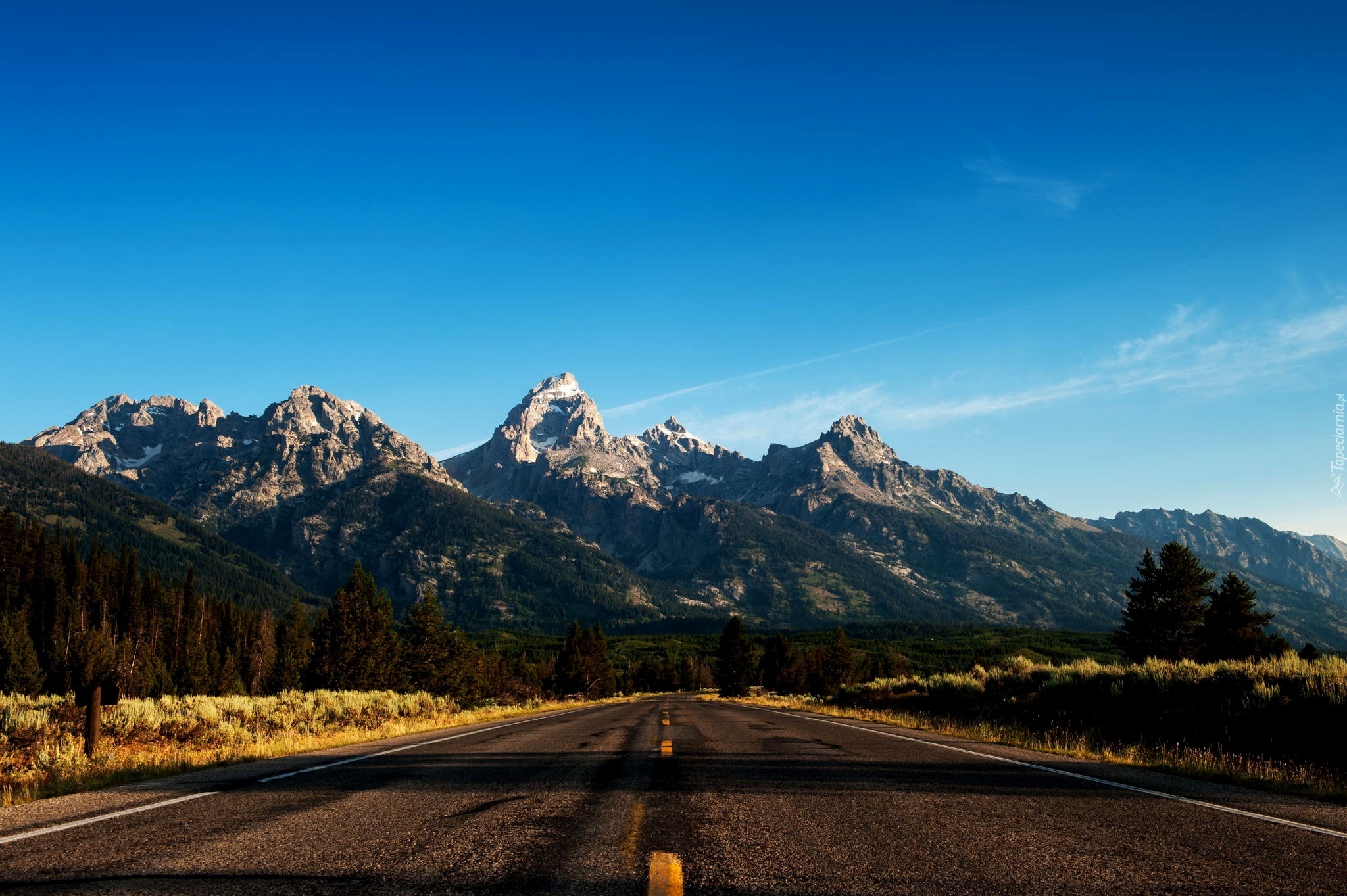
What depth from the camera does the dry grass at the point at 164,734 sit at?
11.5 meters

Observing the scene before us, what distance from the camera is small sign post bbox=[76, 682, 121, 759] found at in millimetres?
12992

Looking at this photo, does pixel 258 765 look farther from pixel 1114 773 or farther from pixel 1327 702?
pixel 1327 702

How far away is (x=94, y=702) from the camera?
43.7ft

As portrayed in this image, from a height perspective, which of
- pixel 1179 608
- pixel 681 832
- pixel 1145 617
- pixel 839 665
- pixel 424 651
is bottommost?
pixel 839 665

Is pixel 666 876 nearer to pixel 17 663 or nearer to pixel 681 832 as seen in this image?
pixel 681 832

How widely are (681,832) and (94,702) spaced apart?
12.8 m

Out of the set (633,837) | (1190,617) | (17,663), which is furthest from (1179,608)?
(17,663)

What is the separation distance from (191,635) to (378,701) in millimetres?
105539

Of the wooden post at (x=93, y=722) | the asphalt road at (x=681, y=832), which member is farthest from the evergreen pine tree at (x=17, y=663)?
the asphalt road at (x=681, y=832)

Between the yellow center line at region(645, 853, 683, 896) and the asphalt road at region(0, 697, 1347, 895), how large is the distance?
0.11 feet

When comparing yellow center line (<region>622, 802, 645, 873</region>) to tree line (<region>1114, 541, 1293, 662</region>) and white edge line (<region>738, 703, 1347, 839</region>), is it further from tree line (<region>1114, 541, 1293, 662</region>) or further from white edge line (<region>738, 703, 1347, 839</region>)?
tree line (<region>1114, 541, 1293, 662</region>)

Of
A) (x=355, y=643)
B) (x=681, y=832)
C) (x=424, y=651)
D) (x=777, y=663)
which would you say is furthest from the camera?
(x=777, y=663)

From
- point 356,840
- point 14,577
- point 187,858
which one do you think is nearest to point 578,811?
point 356,840

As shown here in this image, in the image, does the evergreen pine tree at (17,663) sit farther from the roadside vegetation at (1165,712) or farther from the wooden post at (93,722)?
the roadside vegetation at (1165,712)
